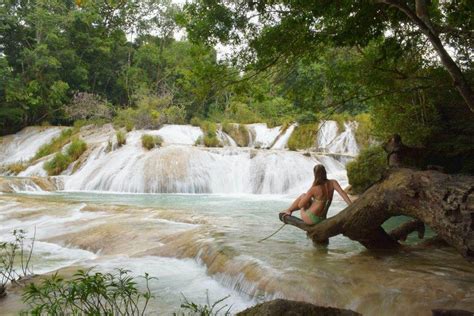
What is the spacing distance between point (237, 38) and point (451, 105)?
5.73 metres

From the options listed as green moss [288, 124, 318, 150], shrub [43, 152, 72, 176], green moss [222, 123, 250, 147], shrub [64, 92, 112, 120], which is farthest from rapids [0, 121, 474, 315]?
shrub [64, 92, 112, 120]

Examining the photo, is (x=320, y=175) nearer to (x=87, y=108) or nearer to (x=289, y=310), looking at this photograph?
(x=289, y=310)

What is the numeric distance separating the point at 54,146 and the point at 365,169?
1884cm

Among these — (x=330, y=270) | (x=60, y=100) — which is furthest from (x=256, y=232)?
(x=60, y=100)

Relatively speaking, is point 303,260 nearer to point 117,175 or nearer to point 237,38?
point 237,38

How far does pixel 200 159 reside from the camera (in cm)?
1869

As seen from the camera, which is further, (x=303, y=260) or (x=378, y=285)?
(x=303, y=260)

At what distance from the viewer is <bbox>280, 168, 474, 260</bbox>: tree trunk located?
3557 mm

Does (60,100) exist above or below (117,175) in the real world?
above

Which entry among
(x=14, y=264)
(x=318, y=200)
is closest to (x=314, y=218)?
(x=318, y=200)

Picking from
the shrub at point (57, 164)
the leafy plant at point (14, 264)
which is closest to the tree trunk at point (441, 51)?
the leafy plant at point (14, 264)

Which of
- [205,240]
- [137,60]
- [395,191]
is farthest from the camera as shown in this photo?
[137,60]

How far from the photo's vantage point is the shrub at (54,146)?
2455 centimetres

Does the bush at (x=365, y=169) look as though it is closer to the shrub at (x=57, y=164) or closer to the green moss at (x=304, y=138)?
the green moss at (x=304, y=138)
